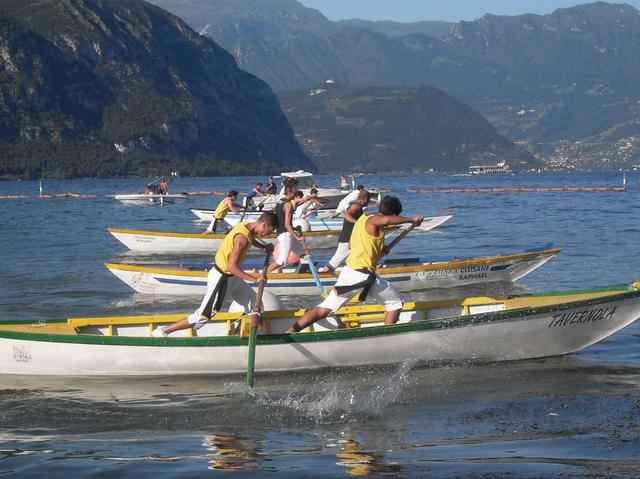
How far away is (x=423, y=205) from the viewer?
2852 inches

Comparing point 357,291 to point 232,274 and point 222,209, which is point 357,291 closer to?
point 232,274

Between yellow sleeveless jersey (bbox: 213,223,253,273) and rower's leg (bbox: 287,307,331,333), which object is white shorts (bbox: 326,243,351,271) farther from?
yellow sleeveless jersey (bbox: 213,223,253,273)

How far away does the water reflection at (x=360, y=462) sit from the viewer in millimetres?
9875

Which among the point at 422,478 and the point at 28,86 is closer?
the point at 422,478

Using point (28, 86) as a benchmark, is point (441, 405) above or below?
below

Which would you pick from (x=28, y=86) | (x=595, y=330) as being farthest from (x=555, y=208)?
(x=28, y=86)

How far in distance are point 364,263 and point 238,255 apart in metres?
1.69

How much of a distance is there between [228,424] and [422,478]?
3.07 m

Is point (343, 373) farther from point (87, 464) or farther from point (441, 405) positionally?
point (87, 464)

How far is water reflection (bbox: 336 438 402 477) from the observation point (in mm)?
9875

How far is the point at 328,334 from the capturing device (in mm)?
13922

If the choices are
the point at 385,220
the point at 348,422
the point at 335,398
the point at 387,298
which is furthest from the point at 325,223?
the point at 348,422

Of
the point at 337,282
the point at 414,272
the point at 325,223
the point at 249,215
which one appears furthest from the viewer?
the point at 249,215

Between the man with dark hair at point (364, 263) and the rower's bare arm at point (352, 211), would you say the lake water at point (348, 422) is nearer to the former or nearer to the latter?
the man with dark hair at point (364, 263)
